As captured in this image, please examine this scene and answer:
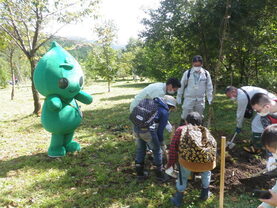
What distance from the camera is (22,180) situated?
438 cm

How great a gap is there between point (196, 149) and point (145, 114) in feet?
3.47

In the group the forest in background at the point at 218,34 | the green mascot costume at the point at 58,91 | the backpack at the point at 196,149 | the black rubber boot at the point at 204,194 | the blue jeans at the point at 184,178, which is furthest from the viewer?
the forest in background at the point at 218,34

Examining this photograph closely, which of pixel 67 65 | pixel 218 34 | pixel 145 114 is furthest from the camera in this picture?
pixel 218 34

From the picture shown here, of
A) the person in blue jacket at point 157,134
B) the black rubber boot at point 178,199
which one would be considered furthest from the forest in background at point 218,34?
the black rubber boot at point 178,199

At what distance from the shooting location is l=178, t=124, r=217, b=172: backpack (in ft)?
9.62

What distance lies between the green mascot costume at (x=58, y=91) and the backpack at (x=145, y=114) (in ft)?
6.45

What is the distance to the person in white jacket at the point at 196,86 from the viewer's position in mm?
5414

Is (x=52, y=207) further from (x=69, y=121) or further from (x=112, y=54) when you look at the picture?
(x=112, y=54)

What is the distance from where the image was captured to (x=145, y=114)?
12.1 ft

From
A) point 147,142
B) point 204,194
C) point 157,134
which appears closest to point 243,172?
point 204,194

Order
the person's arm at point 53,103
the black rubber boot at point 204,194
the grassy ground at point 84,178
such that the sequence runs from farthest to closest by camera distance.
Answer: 1. the person's arm at point 53,103
2. the grassy ground at point 84,178
3. the black rubber boot at point 204,194

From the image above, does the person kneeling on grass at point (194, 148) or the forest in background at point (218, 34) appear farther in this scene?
the forest in background at point (218, 34)

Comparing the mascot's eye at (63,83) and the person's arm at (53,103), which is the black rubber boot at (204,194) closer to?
the person's arm at (53,103)

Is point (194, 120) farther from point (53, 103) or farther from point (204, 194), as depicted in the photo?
point (53, 103)
